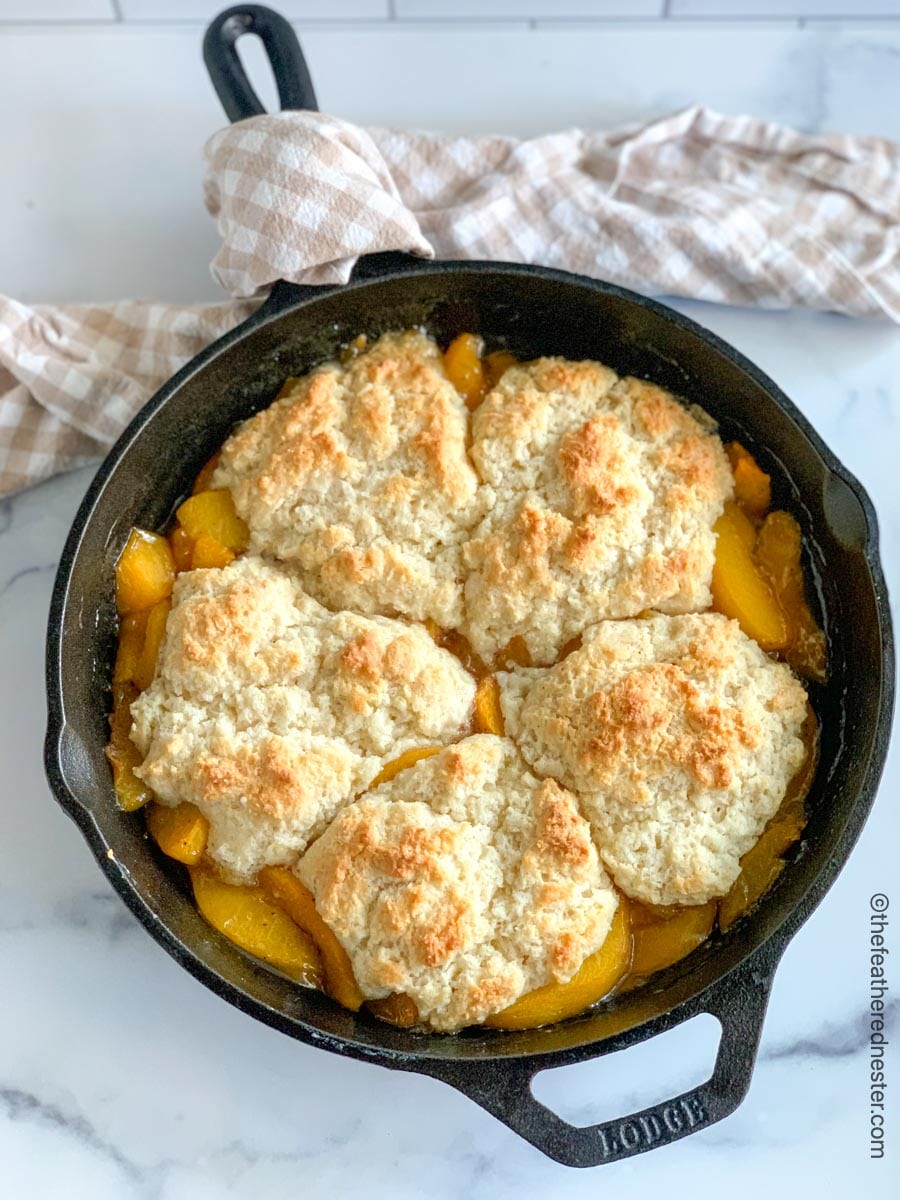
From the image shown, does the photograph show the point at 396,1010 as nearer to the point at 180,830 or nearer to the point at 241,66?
the point at 180,830

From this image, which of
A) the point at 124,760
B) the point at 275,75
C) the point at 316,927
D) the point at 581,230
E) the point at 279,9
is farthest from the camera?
the point at 279,9

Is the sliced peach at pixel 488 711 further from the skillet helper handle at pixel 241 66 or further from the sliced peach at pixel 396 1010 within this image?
the skillet helper handle at pixel 241 66

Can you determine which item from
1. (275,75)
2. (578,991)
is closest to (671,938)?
(578,991)

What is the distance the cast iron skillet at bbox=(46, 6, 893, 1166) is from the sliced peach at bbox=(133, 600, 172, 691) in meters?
0.09

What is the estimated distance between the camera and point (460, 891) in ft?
6.97

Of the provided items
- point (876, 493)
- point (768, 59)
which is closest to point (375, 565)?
point (876, 493)

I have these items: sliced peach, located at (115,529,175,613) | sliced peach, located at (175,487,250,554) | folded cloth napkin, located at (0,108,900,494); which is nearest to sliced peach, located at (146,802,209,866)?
sliced peach, located at (115,529,175,613)

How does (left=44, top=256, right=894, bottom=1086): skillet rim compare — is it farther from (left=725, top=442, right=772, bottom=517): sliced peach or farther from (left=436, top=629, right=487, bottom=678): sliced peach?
(left=436, top=629, right=487, bottom=678): sliced peach

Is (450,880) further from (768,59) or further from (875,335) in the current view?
(768,59)

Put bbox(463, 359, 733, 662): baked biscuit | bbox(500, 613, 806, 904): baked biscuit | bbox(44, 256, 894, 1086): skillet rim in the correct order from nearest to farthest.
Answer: bbox(44, 256, 894, 1086): skillet rim < bbox(500, 613, 806, 904): baked biscuit < bbox(463, 359, 733, 662): baked biscuit

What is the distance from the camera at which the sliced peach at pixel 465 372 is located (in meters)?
2.53

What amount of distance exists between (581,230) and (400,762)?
1.29m

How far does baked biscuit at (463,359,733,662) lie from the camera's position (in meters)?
2.28

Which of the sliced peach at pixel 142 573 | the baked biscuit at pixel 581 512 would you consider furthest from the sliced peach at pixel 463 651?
the sliced peach at pixel 142 573
